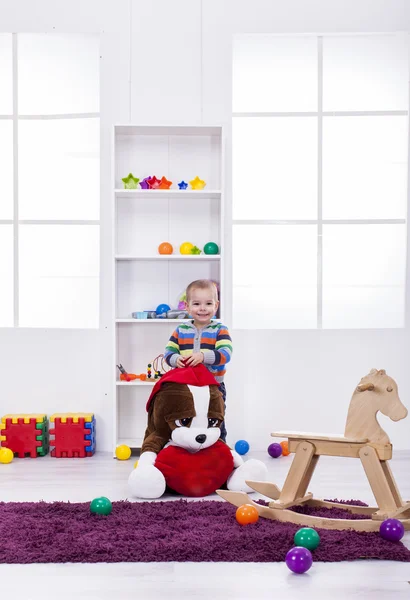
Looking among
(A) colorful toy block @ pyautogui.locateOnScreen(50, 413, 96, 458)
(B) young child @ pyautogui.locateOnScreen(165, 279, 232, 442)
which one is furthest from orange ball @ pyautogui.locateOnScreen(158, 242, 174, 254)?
(A) colorful toy block @ pyautogui.locateOnScreen(50, 413, 96, 458)

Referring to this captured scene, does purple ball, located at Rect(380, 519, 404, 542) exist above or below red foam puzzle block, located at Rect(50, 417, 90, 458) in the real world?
above

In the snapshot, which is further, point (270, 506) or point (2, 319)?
point (2, 319)

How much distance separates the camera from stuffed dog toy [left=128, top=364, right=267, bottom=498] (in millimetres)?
3060

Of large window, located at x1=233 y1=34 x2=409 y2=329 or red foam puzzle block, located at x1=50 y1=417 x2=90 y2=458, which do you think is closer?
red foam puzzle block, located at x1=50 y1=417 x2=90 y2=458

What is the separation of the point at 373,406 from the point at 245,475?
80 cm

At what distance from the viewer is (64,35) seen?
4.39m

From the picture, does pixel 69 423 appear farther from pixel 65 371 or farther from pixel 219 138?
pixel 219 138

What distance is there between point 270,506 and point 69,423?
175 centimetres

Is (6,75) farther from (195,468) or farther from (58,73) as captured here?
(195,468)

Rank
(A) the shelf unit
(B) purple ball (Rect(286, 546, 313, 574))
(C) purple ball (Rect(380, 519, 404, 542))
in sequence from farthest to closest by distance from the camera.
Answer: (A) the shelf unit → (C) purple ball (Rect(380, 519, 404, 542)) → (B) purple ball (Rect(286, 546, 313, 574))

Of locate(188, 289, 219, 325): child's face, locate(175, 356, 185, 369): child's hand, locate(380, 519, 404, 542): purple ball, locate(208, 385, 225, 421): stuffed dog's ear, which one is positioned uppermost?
locate(188, 289, 219, 325): child's face

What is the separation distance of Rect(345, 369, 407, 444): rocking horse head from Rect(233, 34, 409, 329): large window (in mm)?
1778

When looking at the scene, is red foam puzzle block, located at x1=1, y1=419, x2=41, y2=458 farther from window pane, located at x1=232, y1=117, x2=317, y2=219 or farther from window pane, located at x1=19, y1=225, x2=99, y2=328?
window pane, located at x1=232, y1=117, x2=317, y2=219

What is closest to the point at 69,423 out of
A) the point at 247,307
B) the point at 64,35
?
the point at 247,307
